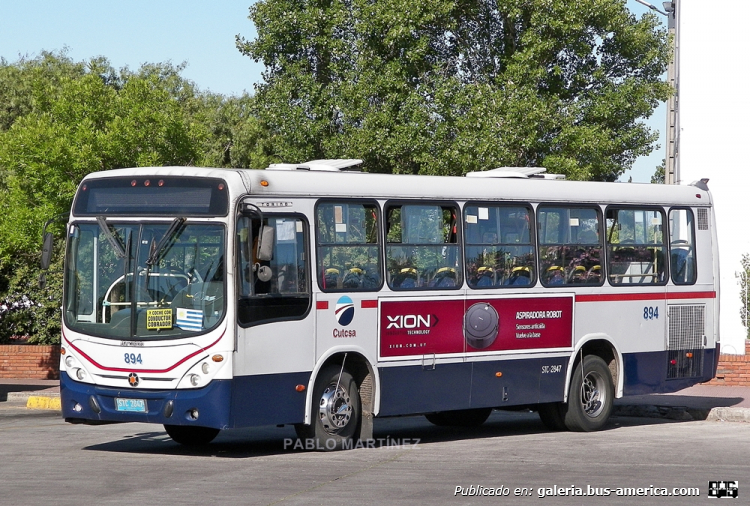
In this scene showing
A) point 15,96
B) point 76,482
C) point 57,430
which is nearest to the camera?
point 76,482

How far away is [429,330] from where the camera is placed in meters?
13.5

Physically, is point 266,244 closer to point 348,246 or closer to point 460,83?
point 348,246

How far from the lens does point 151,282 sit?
1194 cm

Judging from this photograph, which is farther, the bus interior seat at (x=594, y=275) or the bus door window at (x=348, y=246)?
the bus interior seat at (x=594, y=275)

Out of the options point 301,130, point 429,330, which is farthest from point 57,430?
point 301,130

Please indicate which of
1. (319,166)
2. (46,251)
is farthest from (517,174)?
(46,251)

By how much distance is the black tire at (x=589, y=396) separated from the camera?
1523 cm

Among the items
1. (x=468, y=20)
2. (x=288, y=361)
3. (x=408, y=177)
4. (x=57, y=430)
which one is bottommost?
(x=57, y=430)

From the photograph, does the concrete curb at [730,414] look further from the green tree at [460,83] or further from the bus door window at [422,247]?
the green tree at [460,83]

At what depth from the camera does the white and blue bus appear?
11.8 m

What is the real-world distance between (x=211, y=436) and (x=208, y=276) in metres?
2.51

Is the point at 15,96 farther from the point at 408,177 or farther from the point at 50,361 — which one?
the point at 408,177

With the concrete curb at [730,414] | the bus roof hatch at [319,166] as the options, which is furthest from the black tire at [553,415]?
the bus roof hatch at [319,166]

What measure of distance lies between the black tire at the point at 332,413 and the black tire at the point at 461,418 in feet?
10.5
